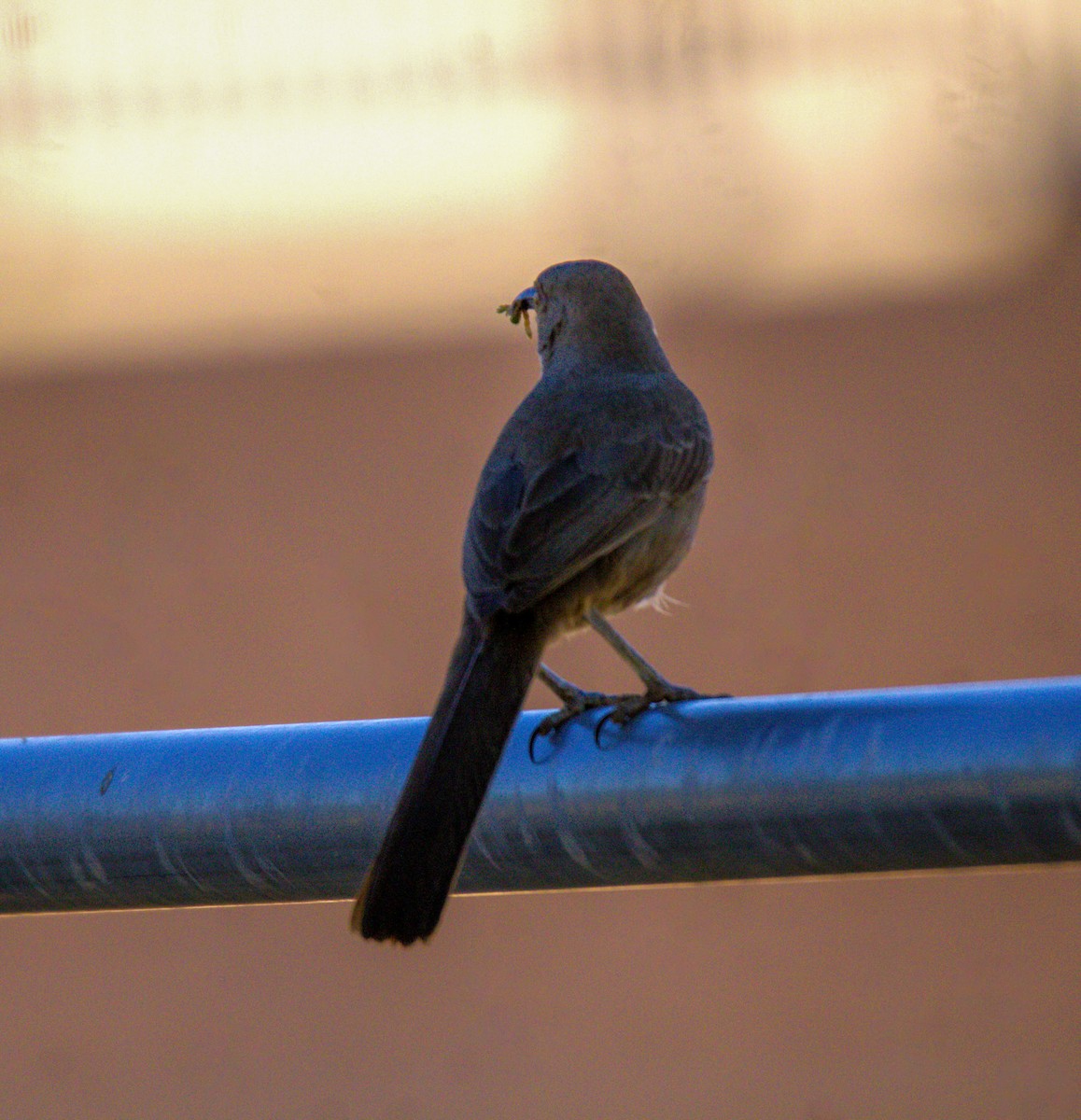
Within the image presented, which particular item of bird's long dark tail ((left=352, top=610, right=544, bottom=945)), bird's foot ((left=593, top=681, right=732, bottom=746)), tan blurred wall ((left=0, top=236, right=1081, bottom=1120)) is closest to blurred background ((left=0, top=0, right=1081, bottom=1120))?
tan blurred wall ((left=0, top=236, right=1081, bottom=1120))

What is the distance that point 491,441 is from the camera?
7.60 m

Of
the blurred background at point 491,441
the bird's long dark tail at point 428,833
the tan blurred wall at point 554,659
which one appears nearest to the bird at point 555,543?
the bird's long dark tail at point 428,833

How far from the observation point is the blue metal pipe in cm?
131

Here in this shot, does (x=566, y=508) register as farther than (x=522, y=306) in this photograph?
No

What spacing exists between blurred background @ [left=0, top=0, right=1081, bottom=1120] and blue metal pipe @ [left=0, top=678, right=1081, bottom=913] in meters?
5.55

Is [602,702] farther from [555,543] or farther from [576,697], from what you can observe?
[555,543]

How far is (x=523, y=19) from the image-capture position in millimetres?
7789

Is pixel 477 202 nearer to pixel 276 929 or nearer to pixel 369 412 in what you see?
pixel 369 412

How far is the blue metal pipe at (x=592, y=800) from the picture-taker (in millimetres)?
1310

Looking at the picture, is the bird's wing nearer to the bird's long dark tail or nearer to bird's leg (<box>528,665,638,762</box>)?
bird's leg (<box>528,665,638,762</box>)

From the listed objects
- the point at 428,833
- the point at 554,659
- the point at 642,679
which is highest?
the point at 428,833

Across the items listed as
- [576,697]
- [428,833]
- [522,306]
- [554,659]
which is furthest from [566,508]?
[554,659]

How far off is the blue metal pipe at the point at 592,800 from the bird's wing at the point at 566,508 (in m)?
0.88

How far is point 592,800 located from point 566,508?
4.49ft
